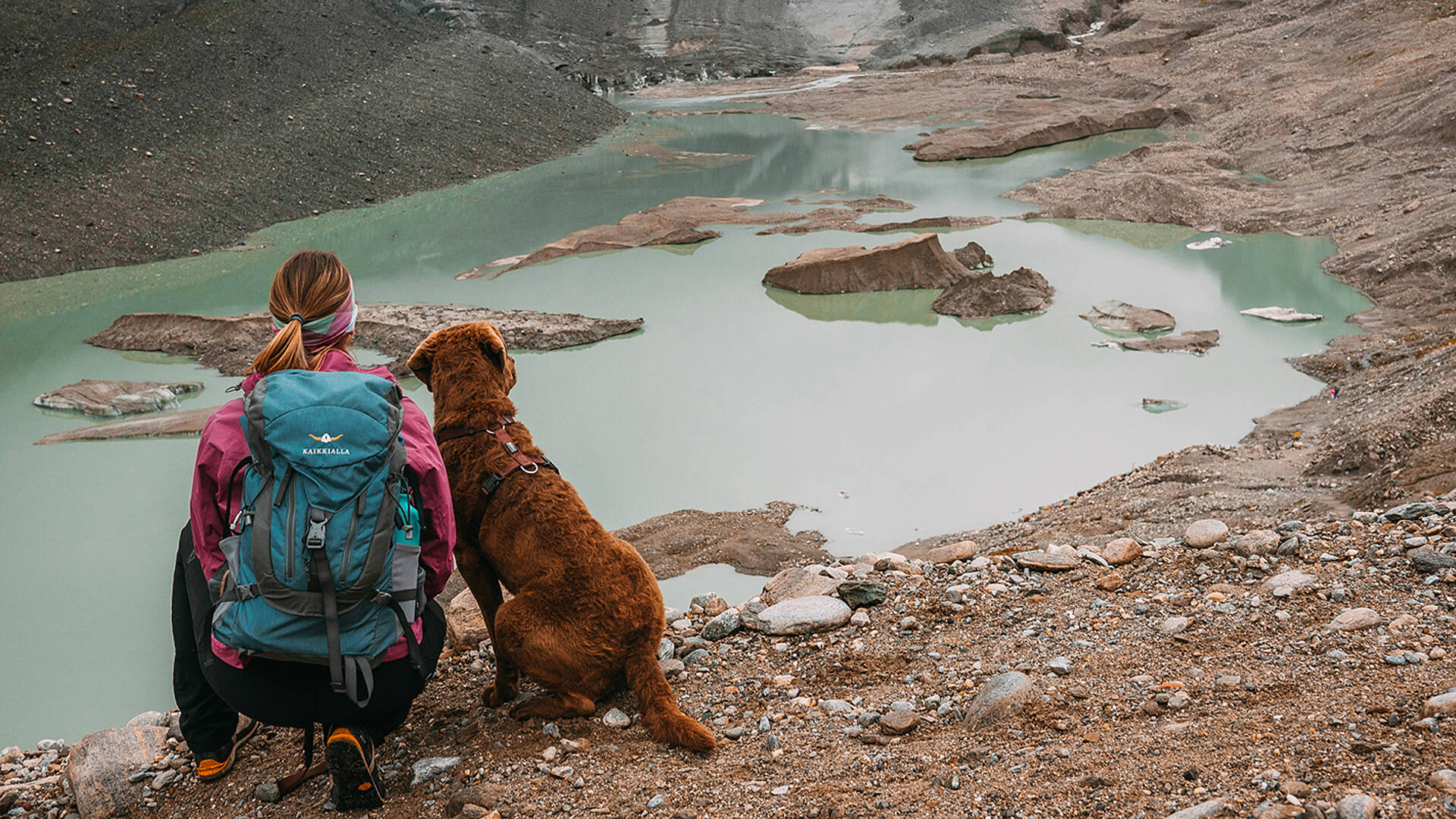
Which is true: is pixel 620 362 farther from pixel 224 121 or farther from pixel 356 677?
pixel 224 121

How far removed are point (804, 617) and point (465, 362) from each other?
1.50 metres

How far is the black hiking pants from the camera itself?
97.3 inches

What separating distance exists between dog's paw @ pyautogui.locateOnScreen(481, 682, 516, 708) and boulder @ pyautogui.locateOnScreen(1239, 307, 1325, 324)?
8.74m

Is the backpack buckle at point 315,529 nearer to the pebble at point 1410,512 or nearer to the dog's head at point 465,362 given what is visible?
the dog's head at point 465,362

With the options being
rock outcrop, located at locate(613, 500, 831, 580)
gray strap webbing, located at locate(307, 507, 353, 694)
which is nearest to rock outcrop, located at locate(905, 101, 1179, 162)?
rock outcrop, located at locate(613, 500, 831, 580)

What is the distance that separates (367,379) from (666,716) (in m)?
1.23

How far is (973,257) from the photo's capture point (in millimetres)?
11906

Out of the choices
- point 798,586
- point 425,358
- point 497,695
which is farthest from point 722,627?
point 425,358

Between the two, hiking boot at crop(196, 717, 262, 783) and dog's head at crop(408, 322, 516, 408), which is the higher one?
dog's head at crop(408, 322, 516, 408)

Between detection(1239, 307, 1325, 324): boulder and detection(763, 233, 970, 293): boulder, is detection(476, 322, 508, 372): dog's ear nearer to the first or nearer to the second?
detection(763, 233, 970, 293): boulder

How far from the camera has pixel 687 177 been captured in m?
19.0

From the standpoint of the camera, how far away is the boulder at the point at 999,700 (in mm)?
2771

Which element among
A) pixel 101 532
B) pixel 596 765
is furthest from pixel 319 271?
pixel 101 532

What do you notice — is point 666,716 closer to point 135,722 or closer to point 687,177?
point 135,722
